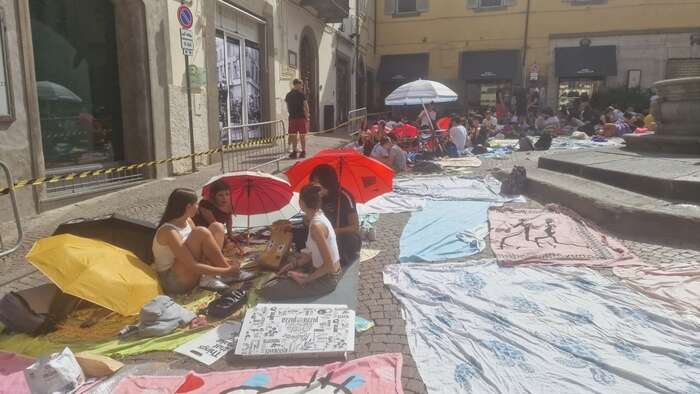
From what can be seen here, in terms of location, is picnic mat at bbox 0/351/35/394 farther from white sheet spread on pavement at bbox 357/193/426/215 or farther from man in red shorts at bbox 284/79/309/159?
man in red shorts at bbox 284/79/309/159

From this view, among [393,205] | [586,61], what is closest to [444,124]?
[393,205]

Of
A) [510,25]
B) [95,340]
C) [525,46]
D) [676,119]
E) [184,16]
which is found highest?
[510,25]

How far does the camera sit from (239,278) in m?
4.28

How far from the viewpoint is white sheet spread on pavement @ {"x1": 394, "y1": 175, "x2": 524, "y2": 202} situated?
7.93m

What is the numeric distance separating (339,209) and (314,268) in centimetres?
88

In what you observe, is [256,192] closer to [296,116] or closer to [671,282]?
[671,282]

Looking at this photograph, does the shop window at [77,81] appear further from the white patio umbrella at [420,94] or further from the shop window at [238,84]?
the white patio umbrella at [420,94]

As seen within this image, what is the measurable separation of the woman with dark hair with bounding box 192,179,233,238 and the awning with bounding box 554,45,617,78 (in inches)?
944

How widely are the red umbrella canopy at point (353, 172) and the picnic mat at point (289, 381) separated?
7.87 ft

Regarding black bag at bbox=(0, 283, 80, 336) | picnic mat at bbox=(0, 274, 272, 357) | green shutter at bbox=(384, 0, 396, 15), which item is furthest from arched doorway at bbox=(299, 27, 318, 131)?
picnic mat at bbox=(0, 274, 272, 357)

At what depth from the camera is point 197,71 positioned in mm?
9711

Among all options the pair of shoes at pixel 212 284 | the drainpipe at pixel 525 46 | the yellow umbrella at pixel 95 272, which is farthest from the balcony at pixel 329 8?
the yellow umbrella at pixel 95 272

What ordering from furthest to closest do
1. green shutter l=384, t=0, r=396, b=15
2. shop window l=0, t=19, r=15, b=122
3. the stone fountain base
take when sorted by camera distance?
green shutter l=384, t=0, r=396, b=15
the stone fountain base
shop window l=0, t=19, r=15, b=122

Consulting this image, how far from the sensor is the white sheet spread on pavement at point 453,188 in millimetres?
7930
